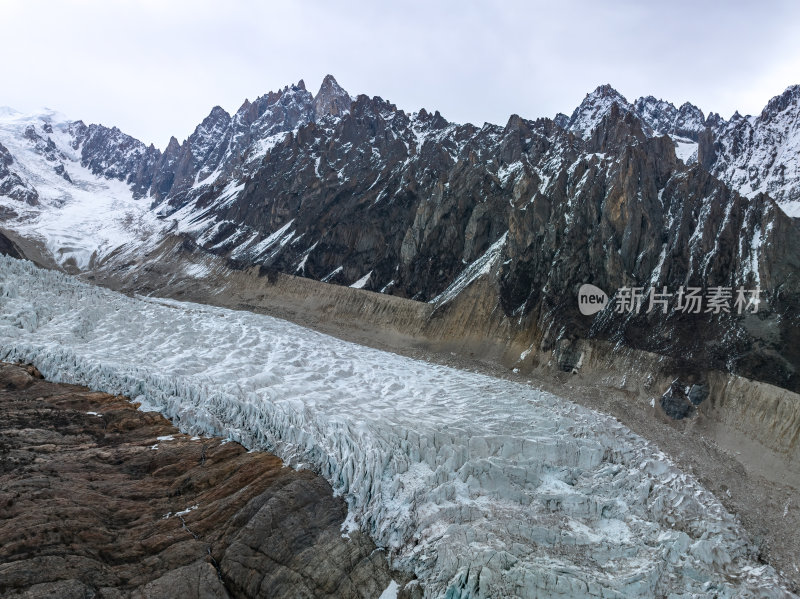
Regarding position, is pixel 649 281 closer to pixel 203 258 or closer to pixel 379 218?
pixel 379 218

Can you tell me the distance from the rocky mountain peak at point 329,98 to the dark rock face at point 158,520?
512ft

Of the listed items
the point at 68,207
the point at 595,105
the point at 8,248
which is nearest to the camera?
the point at 8,248

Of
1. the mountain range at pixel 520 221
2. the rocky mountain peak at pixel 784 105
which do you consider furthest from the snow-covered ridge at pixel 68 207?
the rocky mountain peak at pixel 784 105

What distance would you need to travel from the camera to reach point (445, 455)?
24.2 meters

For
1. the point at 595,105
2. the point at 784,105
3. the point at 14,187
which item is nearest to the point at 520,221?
the point at 784,105

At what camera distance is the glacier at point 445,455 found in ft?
60.1

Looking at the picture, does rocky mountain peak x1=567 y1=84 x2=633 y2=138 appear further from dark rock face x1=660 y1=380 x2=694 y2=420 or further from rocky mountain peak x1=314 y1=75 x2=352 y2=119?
dark rock face x1=660 y1=380 x2=694 y2=420

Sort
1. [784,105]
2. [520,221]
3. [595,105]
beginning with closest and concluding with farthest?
[520,221] → [784,105] → [595,105]

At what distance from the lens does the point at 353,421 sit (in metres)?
25.7

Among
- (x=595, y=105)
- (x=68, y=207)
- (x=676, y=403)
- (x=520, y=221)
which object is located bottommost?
(x=676, y=403)

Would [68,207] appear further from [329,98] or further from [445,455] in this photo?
[445,455]

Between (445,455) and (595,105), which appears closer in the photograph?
(445,455)

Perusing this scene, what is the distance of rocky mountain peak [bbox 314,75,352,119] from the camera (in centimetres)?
16312

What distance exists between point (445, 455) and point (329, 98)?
167045mm
